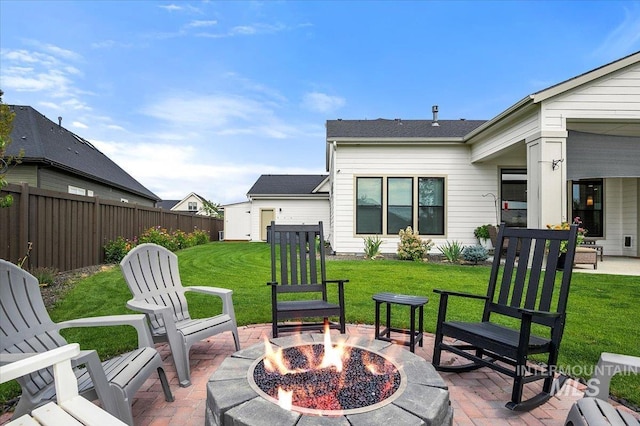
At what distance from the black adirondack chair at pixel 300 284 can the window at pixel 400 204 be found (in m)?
6.62

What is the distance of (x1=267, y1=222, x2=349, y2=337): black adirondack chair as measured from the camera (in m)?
3.33

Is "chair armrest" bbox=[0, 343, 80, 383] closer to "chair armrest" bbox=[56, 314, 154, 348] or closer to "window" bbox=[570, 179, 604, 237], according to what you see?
"chair armrest" bbox=[56, 314, 154, 348]

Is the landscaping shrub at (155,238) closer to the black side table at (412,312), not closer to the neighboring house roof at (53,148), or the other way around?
the neighboring house roof at (53,148)

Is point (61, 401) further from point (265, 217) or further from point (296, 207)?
point (265, 217)

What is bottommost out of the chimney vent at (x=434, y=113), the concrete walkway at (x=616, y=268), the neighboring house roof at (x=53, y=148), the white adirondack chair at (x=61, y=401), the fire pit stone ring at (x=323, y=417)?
the concrete walkway at (x=616, y=268)

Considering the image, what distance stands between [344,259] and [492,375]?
6866 millimetres

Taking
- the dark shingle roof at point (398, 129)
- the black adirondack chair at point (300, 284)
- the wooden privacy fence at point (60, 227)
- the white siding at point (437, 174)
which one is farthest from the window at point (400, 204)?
the wooden privacy fence at point (60, 227)

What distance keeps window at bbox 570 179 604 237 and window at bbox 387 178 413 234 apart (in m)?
5.26

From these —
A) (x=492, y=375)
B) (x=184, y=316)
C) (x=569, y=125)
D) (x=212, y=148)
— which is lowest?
(x=492, y=375)

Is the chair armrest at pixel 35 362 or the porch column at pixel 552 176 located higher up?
the porch column at pixel 552 176

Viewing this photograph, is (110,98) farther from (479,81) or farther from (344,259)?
(479,81)

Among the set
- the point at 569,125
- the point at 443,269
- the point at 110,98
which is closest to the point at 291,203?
the point at 110,98

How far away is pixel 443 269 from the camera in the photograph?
7828mm

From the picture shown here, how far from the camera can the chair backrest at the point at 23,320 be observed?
192 cm
